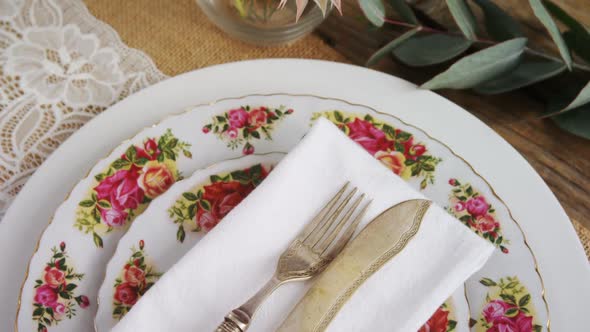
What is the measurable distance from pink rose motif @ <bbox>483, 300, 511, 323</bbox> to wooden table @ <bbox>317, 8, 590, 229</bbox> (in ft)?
0.67

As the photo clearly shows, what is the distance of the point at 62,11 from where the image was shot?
0.82 metres

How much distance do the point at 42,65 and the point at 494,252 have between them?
629 millimetres

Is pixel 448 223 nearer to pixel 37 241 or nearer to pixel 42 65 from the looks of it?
pixel 37 241

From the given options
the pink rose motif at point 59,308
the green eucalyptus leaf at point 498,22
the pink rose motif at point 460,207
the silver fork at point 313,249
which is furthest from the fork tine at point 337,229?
the green eucalyptus leaf at point 498,22

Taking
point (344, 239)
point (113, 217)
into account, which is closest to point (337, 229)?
point (344, 239)

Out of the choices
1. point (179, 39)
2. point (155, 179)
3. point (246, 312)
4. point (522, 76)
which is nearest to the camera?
point (246, 312)

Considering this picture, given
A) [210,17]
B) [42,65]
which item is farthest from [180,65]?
[42,65]

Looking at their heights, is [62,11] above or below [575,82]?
below

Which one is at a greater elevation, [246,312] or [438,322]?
[438,322]

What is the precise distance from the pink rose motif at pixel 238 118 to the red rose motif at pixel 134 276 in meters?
0.19

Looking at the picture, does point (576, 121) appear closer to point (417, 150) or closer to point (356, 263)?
point (417, 150)

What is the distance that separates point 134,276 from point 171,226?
60mm

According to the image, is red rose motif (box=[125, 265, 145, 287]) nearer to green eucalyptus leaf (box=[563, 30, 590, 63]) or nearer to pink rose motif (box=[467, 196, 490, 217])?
pink rose motif (box=[467, 196, 490, 217])

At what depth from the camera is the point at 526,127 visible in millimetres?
721
